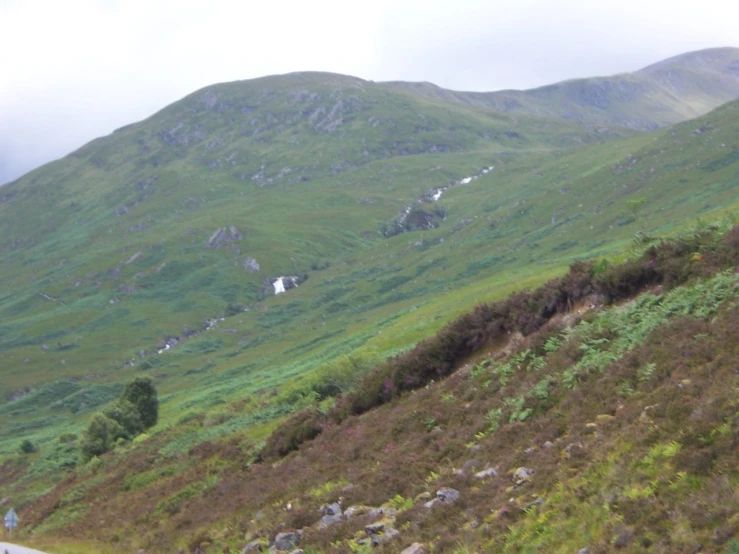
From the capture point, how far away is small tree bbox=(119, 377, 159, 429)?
244 ft

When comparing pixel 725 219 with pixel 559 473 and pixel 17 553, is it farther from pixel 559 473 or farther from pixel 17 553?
pixel 17 553

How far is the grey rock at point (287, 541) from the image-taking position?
20297 millimetres

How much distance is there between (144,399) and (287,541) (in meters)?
57.7

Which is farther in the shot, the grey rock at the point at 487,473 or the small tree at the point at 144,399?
the small tree at the point at 144,399

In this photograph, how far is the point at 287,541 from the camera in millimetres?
20531

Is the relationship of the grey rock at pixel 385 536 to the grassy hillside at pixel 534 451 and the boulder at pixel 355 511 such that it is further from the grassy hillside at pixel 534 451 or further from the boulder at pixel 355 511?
the boulder at pixel 355 511

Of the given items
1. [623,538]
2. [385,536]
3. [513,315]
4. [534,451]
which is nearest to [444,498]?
[385,536]

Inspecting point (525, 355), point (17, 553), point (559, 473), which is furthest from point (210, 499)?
point (559, 473)

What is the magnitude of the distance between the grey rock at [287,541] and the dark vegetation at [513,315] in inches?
430

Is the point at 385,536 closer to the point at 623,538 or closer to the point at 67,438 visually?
the point at 623,538

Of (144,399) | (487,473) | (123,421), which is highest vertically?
(487,473)

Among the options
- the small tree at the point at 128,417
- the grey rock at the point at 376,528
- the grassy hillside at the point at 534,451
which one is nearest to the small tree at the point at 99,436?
the small tree at the point at 128,417

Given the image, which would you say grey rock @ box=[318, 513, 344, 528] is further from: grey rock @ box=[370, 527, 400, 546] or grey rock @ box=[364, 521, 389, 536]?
grey rock @ box=[370, 527, 400, 546]

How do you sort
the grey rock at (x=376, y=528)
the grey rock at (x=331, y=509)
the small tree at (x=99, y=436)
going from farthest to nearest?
the small tree at (x=99, y=436) → the grey rock at (x=331, y=509) → the grey rock at (x=376, y=528)
